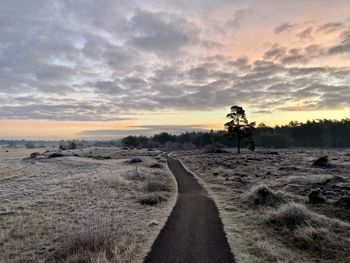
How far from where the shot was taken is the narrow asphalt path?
468 inches

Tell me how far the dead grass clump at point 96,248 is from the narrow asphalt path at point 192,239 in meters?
1.02

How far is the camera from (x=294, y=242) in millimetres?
13664

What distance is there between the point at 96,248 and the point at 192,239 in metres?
4.06

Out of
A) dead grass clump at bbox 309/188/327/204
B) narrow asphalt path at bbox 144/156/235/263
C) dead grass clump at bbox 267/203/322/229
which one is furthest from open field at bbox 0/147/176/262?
dead grass clump at bbox 309/188/327/204

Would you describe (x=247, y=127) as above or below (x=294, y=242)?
above

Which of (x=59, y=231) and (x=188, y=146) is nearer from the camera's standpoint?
(x=59, y=231)

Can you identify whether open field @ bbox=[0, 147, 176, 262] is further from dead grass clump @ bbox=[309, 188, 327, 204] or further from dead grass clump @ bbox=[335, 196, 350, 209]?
dead grass clump @ bbox=[335, 196, 350, 209]

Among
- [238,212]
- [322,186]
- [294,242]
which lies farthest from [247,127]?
[294,242]

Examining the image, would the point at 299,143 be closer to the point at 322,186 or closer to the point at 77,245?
the point at 322,186

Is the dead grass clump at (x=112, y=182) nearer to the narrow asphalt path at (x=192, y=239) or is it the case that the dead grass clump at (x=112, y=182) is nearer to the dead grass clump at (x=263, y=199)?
the narrow asphalt path at (x=192, y=239)

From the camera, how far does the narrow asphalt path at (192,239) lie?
11.9 meters

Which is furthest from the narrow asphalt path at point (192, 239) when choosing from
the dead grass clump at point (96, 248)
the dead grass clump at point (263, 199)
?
the dead grass clump at point (263, 199)

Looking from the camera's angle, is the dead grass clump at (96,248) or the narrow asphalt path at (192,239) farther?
the narrow asphalt path at (192,239)

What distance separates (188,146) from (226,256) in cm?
14911
